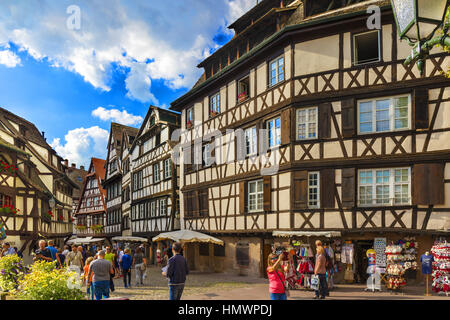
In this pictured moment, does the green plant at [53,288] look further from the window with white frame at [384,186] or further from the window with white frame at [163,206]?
the window with white frame at [163,206]

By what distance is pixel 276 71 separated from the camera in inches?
759

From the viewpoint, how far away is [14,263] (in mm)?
12570

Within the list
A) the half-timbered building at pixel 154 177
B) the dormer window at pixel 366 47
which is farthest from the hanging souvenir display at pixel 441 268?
the half-timbered building at pixel 154 177

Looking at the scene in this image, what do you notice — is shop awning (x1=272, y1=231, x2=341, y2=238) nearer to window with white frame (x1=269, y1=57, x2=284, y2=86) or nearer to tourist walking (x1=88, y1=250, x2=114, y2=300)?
window with white frame (x1=269, y1=57, x2=284, y2=86)

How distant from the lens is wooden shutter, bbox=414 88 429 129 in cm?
1530

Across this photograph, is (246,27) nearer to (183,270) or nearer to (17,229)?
(183,270)


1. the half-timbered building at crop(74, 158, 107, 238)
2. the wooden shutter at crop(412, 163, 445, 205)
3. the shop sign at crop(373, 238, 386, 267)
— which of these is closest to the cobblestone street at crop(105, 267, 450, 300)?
the shop sign at crop(373, 238, 386, 267)

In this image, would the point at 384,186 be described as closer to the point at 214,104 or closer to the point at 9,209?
the point at 214,104

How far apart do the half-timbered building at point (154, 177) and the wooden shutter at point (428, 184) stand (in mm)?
16918

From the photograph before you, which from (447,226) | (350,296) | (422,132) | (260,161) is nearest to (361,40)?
(422,132)

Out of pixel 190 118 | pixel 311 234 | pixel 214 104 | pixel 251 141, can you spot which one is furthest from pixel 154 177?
pixel 311 234

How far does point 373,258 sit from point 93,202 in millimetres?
47266

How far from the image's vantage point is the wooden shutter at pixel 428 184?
14883 mm

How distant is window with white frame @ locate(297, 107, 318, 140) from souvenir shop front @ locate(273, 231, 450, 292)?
4.00 m
